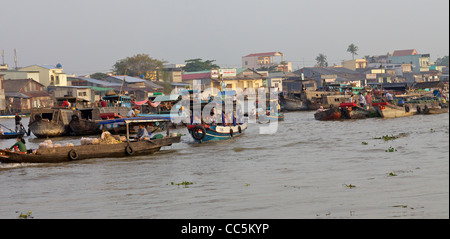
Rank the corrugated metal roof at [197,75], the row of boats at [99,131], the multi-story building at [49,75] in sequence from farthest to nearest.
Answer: the corrugated metal roof at [197,75], the multi-story building at [49,75], the row of boats at [99,131]

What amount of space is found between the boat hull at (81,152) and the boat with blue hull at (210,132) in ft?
11.1

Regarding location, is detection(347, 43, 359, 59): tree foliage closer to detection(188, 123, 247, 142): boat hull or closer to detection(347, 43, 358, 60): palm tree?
detection(347, 43, 358, 60): palm tree

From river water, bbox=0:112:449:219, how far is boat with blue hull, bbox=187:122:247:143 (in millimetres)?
689

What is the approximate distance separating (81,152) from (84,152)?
10 cm

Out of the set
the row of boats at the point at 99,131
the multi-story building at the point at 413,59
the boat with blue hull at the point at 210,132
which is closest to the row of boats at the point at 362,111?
the row of boats at the point at 99,131

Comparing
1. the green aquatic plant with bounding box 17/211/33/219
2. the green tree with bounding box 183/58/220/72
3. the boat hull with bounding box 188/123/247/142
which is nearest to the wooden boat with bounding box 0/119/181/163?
the boat hull with bounding box 188/123/247/142

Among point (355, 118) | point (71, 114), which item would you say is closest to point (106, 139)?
point (71, 114)

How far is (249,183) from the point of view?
12.6 meters

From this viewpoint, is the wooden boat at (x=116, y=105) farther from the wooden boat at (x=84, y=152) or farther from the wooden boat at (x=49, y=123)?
the wooden boat at (x=84, y=152)

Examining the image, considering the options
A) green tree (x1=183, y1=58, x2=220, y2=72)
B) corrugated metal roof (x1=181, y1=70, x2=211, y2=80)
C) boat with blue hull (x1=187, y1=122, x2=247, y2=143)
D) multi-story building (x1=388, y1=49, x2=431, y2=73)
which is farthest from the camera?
multi-story building (x1=388, y1=49, x2=431, y2=73)

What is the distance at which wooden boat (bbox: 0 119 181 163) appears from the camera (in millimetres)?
16625

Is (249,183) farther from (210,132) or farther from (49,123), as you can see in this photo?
(49,123)

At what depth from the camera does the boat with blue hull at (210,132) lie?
72.6 feet
